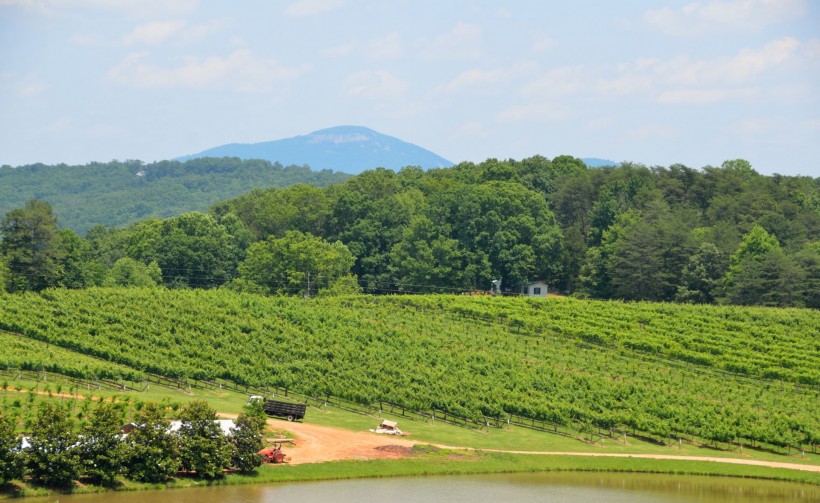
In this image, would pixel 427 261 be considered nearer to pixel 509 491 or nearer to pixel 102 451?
pixel 509 491

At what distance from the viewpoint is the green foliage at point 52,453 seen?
45625 mm

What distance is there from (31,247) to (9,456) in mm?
57282

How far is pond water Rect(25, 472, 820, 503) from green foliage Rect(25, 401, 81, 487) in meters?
1.03

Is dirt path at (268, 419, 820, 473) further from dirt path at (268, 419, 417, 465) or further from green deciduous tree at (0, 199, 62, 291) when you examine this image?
green deciduous tree at (0, 199, 62, 291)

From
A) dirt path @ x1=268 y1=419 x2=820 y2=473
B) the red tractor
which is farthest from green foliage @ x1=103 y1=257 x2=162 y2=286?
the red tractor

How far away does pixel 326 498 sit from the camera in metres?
47.8

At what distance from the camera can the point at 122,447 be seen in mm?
47594

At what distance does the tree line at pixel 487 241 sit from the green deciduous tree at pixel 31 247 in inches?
4.3

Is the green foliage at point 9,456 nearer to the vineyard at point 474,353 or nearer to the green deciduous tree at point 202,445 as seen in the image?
the green deciduous tree at point 202,445

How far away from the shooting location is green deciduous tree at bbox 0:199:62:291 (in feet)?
320

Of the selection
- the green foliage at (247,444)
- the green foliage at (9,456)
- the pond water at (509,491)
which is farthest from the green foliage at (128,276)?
the green foliage at (9,456)

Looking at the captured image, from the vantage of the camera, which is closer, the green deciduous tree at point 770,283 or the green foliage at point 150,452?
the green foliage at point 150,452

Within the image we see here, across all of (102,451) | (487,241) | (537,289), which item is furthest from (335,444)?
(537,289)

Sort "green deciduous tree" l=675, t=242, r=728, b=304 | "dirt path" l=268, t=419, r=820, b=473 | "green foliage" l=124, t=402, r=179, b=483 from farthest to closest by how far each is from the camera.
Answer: "green deciduous tree" l=675, t=242, r=728, b=304, "dirt path" l=268, t=419, r=820, b=473, "green foliage" l=124, t=402, r=179, b=483
